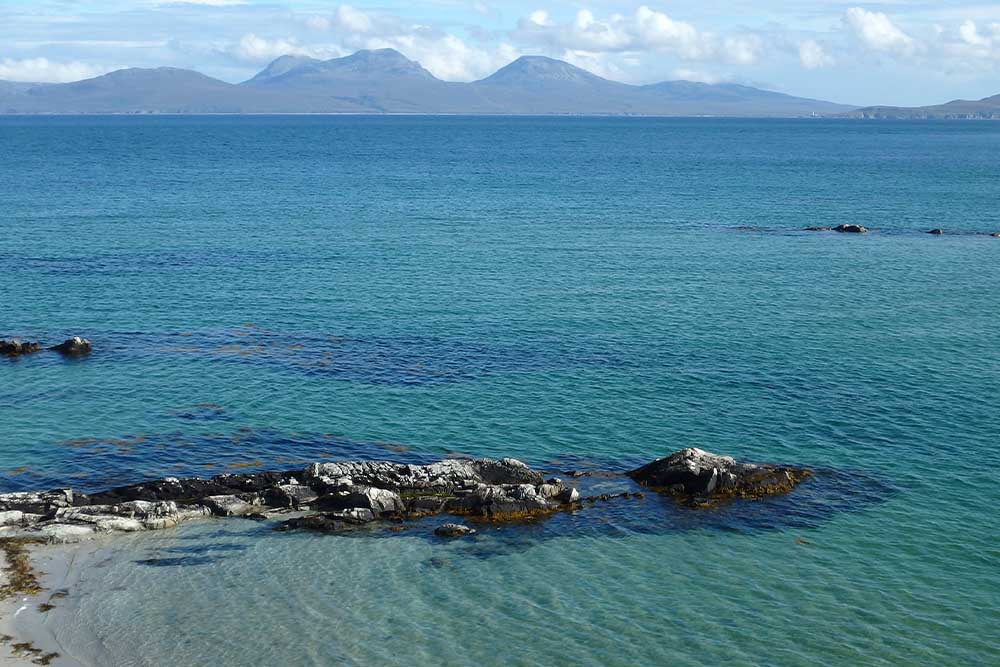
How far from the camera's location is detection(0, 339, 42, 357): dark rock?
234ft

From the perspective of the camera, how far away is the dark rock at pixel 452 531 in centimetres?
4541

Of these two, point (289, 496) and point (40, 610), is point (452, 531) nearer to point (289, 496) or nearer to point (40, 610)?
point (289, 496)

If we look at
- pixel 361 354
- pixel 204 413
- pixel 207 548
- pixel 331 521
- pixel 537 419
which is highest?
pixel 361 354

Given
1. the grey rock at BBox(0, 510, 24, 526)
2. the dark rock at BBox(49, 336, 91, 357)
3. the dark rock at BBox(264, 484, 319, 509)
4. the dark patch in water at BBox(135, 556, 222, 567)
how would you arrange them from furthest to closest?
the dark rock at BBox(49, 336, 91, 357), the dark rock at BBox(264, 484, 319, 509), the grey rock at BBox(0, 510, 24, 526), the dark patch in water at BBox(135, 556, 222, 567)

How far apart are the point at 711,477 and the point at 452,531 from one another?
1342cm

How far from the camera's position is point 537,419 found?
2343 inches

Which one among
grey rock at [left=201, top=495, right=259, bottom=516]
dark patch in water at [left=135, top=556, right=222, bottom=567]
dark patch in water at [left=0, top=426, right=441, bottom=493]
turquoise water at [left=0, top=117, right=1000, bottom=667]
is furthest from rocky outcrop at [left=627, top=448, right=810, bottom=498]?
dark patch in water at [left=135, top=556, right=222, bottom=567]

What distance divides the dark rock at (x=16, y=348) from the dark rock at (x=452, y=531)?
41198 mm

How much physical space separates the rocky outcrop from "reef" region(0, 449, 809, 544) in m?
0.05

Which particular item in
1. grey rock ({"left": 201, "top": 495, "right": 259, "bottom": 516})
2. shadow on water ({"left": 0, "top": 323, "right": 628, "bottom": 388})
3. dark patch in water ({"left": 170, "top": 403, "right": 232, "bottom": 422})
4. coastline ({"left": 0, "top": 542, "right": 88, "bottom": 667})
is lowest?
coastline ({"left": 0, "top": 542, "right": 88, "bottom": 667})

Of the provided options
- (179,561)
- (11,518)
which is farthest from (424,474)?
(11,518)

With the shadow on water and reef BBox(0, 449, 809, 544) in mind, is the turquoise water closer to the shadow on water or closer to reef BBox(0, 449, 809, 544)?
the shadow on water

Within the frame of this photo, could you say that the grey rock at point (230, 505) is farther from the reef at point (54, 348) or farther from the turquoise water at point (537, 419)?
the reef at point (54, 348)

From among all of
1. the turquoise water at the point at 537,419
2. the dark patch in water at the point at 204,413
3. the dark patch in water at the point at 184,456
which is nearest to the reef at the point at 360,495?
the turquoise water at the point at 537,419
